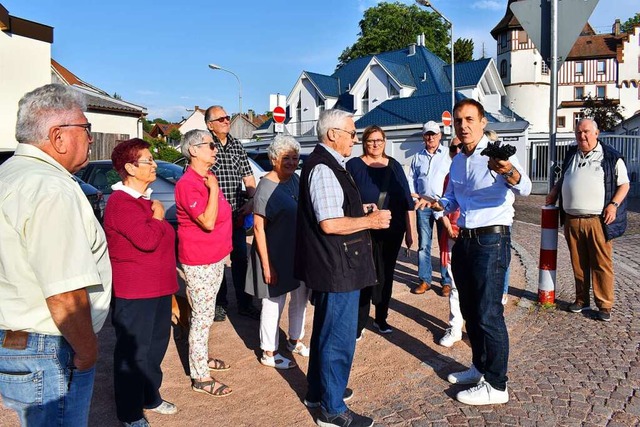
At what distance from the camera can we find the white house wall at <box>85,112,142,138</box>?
22.0 m

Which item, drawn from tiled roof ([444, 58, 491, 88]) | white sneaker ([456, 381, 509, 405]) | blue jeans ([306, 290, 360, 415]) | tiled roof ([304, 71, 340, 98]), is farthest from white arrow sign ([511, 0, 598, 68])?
tiled roof ([304, 71, 340, 98])

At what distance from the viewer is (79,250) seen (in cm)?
196

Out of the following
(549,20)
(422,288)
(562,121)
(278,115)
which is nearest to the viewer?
(549,20)

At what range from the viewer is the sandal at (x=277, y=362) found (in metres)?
4.43

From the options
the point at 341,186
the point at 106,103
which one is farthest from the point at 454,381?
the point at 106,103

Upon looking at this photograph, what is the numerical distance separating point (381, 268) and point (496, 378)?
5.08ft

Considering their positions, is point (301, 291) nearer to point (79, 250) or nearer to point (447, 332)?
point (447, 332)

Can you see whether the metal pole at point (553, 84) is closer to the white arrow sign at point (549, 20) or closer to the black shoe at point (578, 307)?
the white arrow sign at point (549, 20)

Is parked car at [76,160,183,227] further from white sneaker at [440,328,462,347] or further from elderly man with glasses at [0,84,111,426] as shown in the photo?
elderly man with glasses at [0,84,111,426]

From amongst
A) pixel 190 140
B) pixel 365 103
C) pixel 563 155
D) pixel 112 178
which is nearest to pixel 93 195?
pixel 112 178

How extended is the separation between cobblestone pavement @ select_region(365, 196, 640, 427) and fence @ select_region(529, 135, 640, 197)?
14.1 meters

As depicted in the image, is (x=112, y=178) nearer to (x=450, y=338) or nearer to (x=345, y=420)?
(x=450, y=338)

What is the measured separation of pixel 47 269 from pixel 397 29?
52238 millimetres

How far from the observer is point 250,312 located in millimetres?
5738
